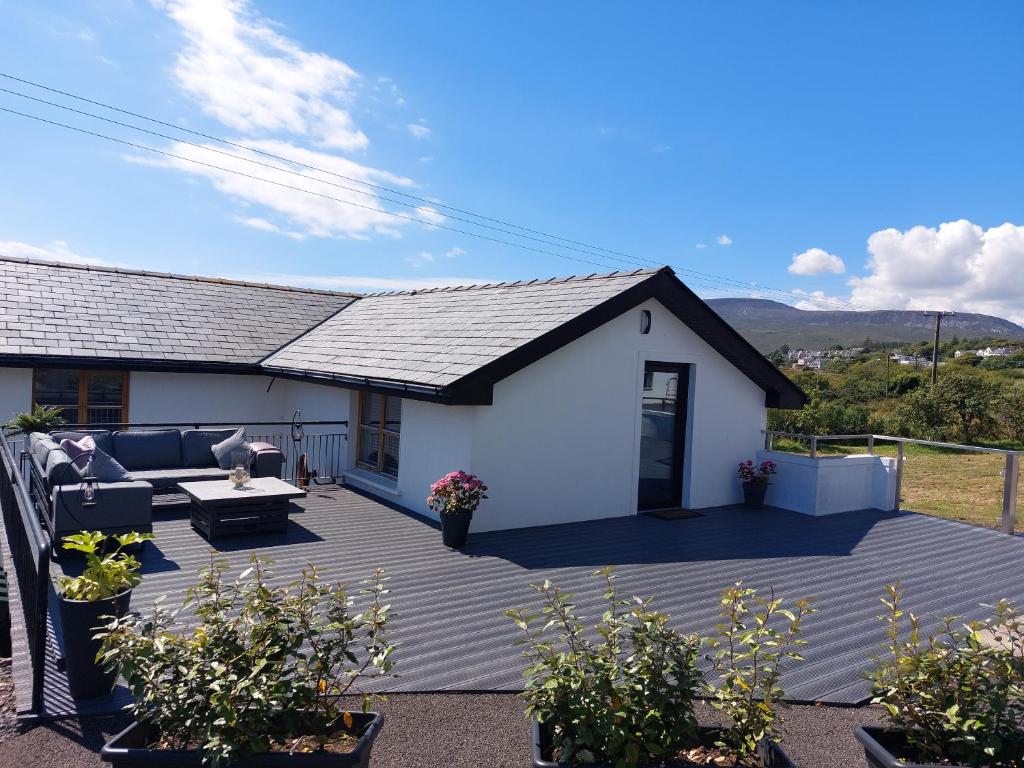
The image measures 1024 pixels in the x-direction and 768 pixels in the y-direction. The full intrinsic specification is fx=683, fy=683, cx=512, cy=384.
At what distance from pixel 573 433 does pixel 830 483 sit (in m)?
4.69

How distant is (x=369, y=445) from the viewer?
39.9 ft

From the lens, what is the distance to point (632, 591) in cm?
686

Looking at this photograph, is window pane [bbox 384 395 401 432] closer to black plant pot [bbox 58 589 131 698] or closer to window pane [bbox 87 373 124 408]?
window pane [bbox 87 373 124 408]

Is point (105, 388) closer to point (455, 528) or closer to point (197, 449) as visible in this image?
point (197, 449)

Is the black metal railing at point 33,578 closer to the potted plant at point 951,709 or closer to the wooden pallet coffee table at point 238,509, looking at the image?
the wooden pallet coffee table at point 238,509

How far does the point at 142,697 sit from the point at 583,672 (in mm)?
1814

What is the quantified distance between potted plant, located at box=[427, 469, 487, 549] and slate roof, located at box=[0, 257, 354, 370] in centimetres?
735

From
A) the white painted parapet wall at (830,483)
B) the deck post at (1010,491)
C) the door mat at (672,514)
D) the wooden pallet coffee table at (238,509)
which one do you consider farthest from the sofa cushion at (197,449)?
the deck post at (1010,491)

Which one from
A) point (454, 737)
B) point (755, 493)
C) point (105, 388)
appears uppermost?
point (105, 388)

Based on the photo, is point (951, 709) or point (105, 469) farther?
point (105, 469)

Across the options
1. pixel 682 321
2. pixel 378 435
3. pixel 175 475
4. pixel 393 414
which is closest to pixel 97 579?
pixel 175 475

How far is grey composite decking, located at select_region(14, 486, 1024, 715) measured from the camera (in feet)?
16.9

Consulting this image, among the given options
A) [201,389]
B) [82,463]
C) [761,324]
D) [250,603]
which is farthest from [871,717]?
→ [761,324]

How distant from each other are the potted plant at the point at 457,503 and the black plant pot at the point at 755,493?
5.37 metres
